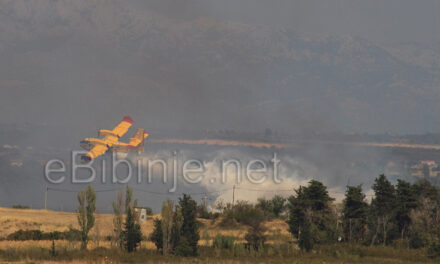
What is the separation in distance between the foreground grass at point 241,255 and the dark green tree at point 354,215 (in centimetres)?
640

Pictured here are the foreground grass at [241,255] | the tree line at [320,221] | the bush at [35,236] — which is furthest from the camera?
the bush at [35,236]

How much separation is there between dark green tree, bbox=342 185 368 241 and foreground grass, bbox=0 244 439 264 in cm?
640

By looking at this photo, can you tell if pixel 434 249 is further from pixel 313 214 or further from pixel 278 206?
pixel 278 206

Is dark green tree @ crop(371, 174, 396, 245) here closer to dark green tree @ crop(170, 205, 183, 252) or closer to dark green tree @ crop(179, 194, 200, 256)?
dark green tree @ crop(179, 194, 200, 256)

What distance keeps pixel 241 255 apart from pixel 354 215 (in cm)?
2051

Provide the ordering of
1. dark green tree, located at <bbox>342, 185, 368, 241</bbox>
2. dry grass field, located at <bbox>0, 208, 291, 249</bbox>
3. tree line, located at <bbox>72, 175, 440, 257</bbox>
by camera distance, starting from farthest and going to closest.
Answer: dry grass field, located at <bbox>0, 208, 291, 249</bbox>
dark green tree, located at <bbox>342, 185, 368, 241</bbox>
tree line, located at <bbox>72, 175, 440, 257</bbox>

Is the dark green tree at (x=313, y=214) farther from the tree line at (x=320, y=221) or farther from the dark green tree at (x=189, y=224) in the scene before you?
the dark green tree at (x=189, y=224)

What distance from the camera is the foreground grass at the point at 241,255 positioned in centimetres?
4406

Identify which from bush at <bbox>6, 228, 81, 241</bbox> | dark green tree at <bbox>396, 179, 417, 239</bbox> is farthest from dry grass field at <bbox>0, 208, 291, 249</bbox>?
dark green tree at <bbox>396, 179, 417, 239</bbox>

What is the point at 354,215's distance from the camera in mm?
64875

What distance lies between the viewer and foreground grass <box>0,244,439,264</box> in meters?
44.1

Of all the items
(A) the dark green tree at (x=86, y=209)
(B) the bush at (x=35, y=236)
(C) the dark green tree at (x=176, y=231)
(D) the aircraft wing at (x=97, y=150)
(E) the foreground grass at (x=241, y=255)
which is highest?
(D) the aircraft wing at (x=97, y=150)

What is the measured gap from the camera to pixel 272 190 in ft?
646

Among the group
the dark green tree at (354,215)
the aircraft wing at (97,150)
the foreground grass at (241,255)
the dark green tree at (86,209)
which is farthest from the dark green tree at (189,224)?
the aircraft wing at (97,150)
